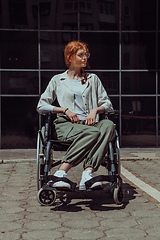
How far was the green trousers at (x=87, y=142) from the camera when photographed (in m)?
3.94

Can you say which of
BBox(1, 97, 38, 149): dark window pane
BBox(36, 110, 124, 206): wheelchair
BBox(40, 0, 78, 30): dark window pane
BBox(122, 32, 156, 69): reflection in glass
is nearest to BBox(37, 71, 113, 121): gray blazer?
BBox(36, 110, 124, 206): wheelchair

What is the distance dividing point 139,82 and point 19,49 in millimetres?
4390

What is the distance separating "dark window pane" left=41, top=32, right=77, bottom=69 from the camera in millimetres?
13094

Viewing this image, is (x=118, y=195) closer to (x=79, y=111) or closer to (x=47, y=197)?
(x=47, y=197)

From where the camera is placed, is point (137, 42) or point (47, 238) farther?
point (137, 42)

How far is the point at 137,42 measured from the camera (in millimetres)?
13312

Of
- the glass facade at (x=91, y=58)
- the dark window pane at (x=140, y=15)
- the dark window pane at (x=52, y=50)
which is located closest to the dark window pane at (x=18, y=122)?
the glass facade at (x=91, y=58)

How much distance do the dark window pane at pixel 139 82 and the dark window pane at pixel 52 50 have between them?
2271mm

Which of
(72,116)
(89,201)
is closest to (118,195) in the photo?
(89,201)

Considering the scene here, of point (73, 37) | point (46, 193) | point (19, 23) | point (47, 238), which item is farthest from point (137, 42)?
point (47, 238)

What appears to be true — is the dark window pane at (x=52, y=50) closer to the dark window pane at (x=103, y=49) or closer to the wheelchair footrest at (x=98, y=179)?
the dark window pane at (x=103, y=49)

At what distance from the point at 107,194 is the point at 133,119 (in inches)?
344

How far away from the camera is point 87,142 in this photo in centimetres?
396

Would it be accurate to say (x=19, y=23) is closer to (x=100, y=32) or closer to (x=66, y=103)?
(x=100, y=32)
